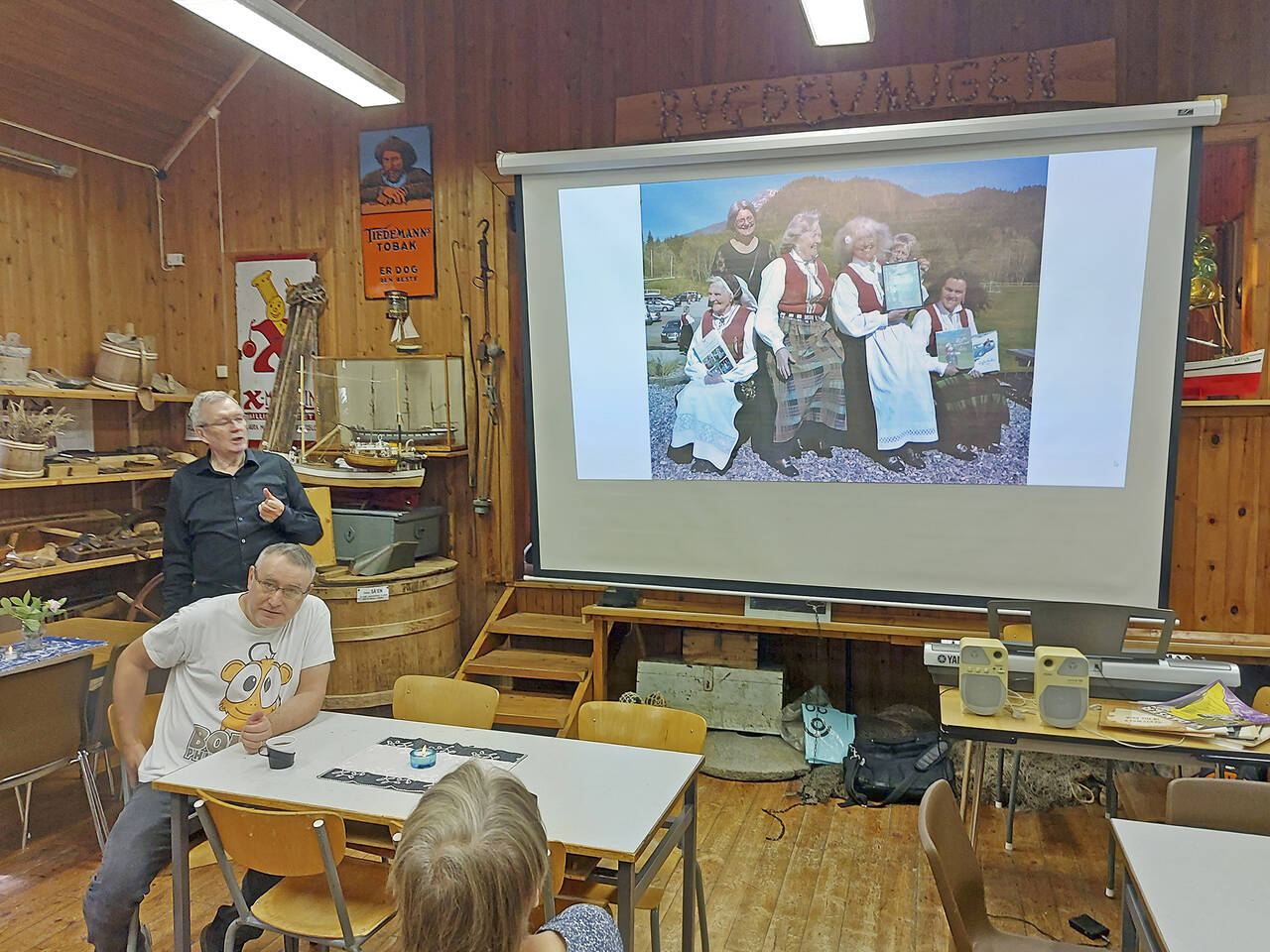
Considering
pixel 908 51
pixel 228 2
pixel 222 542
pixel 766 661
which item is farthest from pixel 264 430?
pixel 908 51

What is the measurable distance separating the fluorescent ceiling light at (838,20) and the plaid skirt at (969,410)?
1.43 m

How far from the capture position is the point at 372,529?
4.81m

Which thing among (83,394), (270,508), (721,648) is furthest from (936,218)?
(83,394)

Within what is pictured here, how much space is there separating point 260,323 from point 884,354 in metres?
3.80

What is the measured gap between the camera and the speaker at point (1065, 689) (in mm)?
2756

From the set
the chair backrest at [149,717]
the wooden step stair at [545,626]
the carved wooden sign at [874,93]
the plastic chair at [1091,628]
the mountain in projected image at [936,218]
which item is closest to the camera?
the chair backrest at [149,717]

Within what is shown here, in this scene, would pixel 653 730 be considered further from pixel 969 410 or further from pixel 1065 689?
pixel 969 410

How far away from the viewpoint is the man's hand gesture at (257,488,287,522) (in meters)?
3.36

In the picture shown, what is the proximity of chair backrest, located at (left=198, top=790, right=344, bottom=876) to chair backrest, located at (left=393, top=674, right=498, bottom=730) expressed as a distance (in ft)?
3.02

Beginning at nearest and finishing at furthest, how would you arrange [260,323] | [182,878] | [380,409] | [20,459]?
1. [182,878]
2. [20,459]
3. [380,409]
4. [260,323]

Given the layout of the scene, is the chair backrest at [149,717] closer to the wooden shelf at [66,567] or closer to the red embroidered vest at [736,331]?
the wooden shelf at [66,567]

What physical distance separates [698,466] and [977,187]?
1.70 m

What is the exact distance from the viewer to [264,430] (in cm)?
541

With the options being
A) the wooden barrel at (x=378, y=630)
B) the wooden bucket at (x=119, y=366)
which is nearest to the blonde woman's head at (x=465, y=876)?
the wooden barrel at (x=378, y=630)
